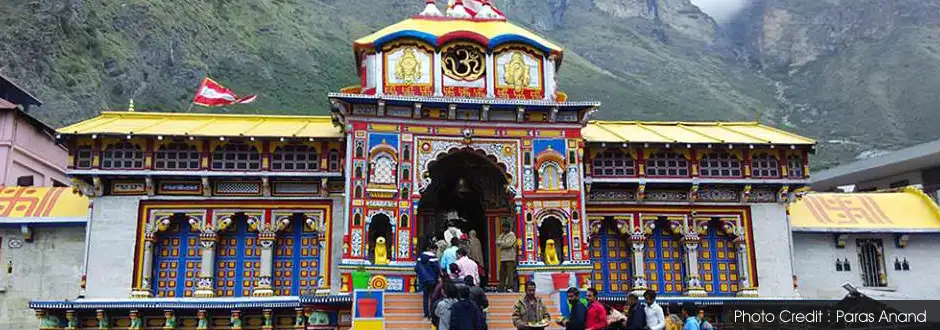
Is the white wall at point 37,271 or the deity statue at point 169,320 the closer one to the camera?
the deity statue at point 169,320

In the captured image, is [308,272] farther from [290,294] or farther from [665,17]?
[665,17]

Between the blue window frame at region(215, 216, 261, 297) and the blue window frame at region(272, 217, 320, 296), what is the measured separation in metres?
0.64

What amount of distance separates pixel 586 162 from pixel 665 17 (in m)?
150

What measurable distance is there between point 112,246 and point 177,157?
3.08m

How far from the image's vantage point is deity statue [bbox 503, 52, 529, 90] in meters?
23.2

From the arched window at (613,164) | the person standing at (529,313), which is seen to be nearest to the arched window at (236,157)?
the arched window at (613,164)

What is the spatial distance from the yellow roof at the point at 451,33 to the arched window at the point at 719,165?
599 cm

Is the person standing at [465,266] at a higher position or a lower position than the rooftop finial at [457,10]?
lower

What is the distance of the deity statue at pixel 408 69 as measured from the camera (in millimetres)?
22672

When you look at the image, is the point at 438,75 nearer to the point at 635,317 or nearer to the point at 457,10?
the point at 457,10

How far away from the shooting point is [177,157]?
76.5 ft

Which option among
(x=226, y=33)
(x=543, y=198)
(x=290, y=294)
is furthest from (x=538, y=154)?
(x=226, y=33)

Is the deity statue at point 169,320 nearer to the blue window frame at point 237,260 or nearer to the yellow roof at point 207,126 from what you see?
the blue window frame at point 237,260

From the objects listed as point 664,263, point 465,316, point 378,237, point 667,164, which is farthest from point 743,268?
point 465,316
